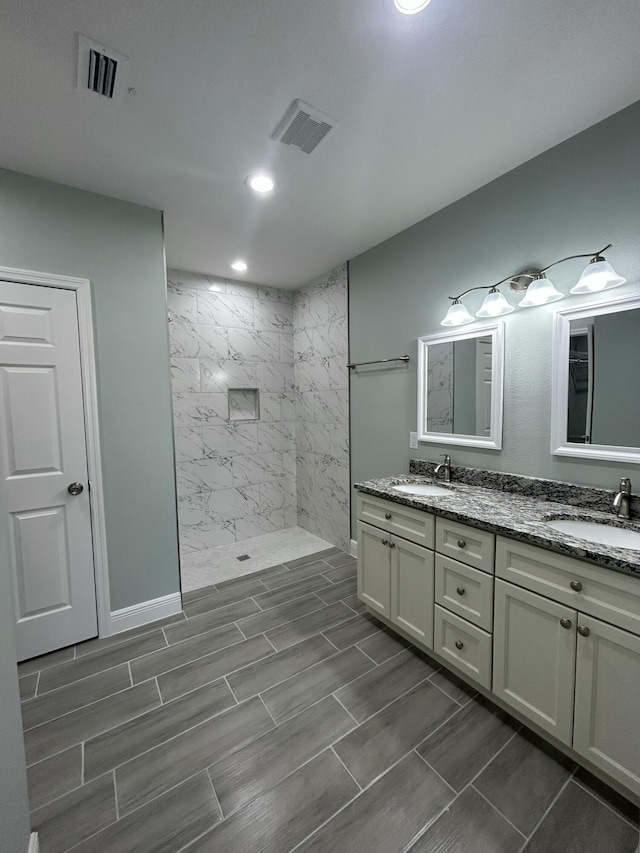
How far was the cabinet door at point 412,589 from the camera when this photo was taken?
187cm

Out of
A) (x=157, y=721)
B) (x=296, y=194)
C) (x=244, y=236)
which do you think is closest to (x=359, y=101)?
(x=296, y=194)

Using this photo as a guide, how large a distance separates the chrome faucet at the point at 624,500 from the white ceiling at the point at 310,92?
167 cm

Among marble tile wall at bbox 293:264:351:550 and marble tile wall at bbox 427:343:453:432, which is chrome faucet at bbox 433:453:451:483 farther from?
marble tile wall at bbox 293:264:351:550

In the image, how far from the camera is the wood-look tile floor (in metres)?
1.18

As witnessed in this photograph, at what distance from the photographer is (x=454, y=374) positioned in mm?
2336

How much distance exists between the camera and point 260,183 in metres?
1.99

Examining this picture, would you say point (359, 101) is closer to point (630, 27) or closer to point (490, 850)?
point (630, 27)

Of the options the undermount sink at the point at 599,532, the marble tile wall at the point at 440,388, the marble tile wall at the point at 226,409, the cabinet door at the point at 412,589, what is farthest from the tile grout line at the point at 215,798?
the marble tile wall at the point at 226,409

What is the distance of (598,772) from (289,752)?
3.93 ft

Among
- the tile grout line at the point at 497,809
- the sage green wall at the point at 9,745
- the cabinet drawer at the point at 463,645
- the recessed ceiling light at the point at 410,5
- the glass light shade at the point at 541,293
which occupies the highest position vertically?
the recessed ceiling light at the point at 410,5

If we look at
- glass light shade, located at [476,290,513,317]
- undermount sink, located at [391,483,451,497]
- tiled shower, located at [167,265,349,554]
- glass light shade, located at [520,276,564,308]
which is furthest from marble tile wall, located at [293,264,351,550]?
glass light shade, located at [520,276,564,308]

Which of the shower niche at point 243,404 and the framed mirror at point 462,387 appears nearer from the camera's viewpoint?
the framed mirror at point 462,387

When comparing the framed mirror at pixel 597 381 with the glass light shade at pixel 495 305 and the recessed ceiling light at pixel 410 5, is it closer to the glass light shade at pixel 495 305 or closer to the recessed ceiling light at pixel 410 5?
the glass light shade at pixel 495 305

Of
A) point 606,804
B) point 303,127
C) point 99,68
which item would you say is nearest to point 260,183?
point 303,127
